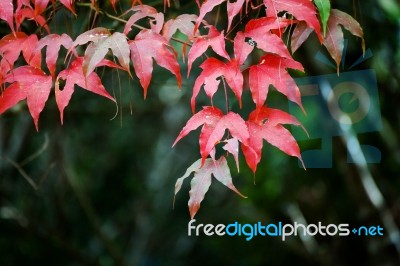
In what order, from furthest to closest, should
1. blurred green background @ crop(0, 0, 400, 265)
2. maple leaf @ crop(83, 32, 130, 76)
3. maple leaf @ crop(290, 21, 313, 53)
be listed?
blurred green background @ crop(0, 0, 400, 265)
maple leaf @ crop(290, 21, 313, 53)
maple leaf @ crop(83, 32, 130, 76)

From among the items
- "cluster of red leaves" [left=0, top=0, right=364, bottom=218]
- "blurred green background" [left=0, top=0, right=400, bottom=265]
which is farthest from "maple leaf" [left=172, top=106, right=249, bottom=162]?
"blurred green background" [left=0, top=0, right=400, bottom=265]

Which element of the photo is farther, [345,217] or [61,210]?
[345,217]

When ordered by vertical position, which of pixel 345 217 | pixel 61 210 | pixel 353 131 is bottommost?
pixel 345 217

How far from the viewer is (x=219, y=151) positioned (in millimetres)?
3484

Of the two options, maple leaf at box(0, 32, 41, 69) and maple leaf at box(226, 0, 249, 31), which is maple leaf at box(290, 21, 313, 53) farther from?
maple leaf at box(0, 32, 41, 69)

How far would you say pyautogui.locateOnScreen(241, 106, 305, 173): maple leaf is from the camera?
1.01 m

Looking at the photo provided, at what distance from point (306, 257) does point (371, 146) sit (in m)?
0.71

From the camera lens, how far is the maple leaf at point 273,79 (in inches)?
39.4

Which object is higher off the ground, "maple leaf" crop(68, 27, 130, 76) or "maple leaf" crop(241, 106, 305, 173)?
"maple leaf" crop(68, 27, 130, 76)

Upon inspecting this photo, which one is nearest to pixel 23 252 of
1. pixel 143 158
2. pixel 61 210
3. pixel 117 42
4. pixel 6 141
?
pixel 61 210

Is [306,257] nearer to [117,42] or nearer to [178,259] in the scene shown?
[178,259]

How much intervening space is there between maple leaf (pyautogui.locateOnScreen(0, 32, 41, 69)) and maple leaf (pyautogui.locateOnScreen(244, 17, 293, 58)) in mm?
394

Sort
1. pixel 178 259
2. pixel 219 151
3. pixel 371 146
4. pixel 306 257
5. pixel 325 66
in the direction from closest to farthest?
pixel 325 66
pixel 371 146
pixel 306 257
pixel 219 151
pixel 178 259

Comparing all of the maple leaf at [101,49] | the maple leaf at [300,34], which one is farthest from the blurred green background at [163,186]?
the maple leaf at [300,34]
